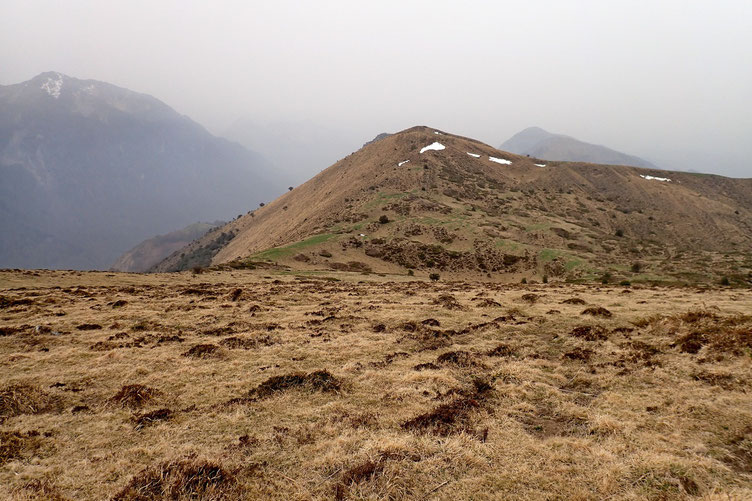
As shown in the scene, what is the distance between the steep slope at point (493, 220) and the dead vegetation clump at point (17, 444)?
49.1m

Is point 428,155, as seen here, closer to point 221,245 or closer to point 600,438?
point 221,245

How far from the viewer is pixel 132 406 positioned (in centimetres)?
1070

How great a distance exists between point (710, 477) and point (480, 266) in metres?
61.2

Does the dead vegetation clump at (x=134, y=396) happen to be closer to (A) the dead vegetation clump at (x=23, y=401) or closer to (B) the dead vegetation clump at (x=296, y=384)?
(A) the dead vegetation clump at (x=23, y=401)

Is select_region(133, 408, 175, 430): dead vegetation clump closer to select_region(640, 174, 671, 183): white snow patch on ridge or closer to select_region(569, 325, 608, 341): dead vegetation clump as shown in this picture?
select_region(569, 325, 608, 341): dead vegetation clump

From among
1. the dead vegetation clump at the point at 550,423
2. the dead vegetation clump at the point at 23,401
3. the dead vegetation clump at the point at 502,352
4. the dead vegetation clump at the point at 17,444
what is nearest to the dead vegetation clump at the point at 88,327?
the dead vegetation clump at the point at 23,401

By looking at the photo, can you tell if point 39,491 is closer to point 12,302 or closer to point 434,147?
point 12,302

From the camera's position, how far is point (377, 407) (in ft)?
35.3

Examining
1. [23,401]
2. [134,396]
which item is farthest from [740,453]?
[23,401]

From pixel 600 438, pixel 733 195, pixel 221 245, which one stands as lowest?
pixel 221 245

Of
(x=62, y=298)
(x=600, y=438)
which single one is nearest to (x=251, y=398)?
(x=600, y=438)

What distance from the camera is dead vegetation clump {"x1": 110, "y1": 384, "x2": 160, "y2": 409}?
10.8 m

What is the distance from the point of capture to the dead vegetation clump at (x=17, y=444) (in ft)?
26.4

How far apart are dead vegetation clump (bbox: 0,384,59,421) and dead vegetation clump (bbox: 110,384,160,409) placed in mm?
1630
